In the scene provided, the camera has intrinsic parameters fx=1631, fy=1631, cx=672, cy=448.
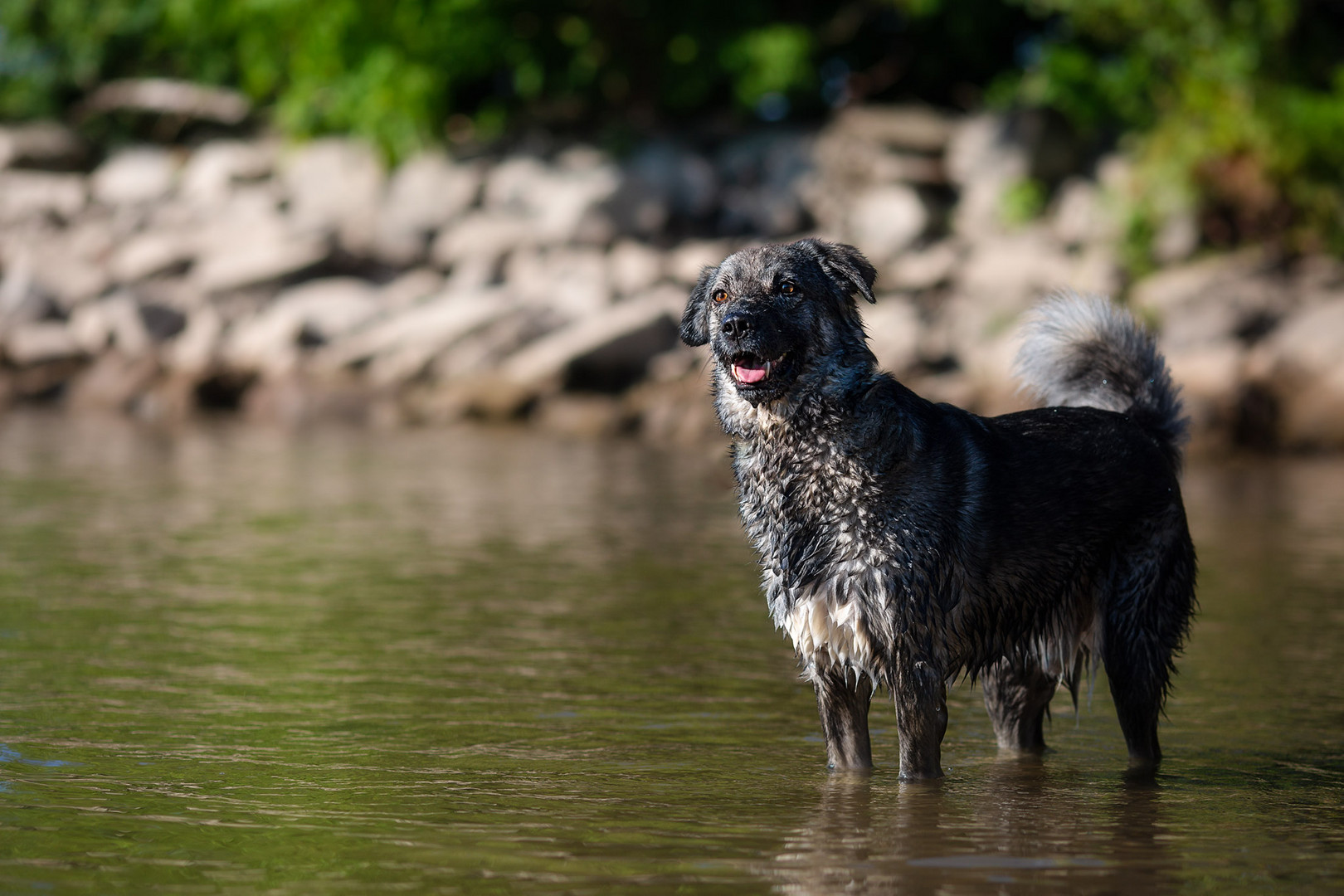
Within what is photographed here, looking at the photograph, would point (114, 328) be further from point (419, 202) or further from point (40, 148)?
point (40, 148)

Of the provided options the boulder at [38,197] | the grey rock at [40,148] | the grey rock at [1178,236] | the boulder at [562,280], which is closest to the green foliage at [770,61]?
the boulder at [562,280]

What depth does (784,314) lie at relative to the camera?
6477 millimetres

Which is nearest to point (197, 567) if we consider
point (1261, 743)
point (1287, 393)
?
point (1261, 743)

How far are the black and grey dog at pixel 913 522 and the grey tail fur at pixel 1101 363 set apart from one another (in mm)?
421

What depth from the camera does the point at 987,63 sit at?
35281 mm

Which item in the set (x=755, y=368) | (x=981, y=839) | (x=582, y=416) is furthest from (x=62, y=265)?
(x=981, y=839)

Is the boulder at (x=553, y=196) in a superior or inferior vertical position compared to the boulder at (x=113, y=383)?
superior

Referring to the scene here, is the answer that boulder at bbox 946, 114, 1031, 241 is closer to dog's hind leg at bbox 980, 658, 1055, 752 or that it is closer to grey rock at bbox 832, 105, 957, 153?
grey rock at bbox 832, 105, 957, 153

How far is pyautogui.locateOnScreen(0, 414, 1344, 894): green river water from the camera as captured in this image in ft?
17.4

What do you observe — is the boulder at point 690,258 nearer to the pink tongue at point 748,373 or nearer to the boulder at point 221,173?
the boulder at point 221,173

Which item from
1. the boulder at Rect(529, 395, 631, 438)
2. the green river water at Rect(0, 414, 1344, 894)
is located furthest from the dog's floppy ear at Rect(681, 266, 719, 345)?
the boulder at Rect(529, 395, 631, 438)

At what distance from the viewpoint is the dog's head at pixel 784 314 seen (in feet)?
21.0

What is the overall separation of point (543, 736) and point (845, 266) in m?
2.48

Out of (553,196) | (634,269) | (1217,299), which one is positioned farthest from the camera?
(553,196)
